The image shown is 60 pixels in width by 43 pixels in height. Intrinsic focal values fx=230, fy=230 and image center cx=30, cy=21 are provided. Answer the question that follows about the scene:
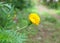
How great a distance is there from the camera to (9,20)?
314 cm

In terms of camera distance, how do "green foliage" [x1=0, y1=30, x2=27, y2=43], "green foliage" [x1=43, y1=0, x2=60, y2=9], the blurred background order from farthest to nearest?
"green foliage" [x1=43, y1=0, x2=60, y2=9]
the blurred background
"green foliage" [x1=0, y1=30, x2=27, y2=43]

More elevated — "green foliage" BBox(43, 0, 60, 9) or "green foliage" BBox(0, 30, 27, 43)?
"green foliage" BBox(0, 30, 27, 43)

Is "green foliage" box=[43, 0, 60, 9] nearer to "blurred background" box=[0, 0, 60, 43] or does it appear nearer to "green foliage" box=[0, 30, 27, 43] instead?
"blurred background" box=[0, 0, 60, 43]

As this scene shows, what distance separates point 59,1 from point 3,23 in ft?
49.2

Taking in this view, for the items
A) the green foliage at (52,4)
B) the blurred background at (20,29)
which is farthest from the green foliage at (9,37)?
the green foliage at (52,4)

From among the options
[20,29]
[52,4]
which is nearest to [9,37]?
[20,29]

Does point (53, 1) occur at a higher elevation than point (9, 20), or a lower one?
lower

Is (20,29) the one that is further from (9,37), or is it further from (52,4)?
(52,4)

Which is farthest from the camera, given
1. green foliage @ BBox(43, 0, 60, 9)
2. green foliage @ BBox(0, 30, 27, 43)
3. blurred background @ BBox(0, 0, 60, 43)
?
green foliage @ BBox(43, 0, 60, 9)

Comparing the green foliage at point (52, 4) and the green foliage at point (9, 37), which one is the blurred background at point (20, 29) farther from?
the green foliage at point (52, 4)

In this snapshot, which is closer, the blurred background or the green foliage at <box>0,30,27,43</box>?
the green foliage at <box>0,30,27,43</box>

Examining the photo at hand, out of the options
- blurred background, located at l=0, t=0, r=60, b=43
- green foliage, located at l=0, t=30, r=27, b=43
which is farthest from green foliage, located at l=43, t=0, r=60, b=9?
green foliage, located at l=0, t=30, r=27, b=43

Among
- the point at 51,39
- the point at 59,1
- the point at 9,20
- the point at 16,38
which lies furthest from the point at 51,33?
the point at 59,1

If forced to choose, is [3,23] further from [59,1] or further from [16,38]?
[59,1]
